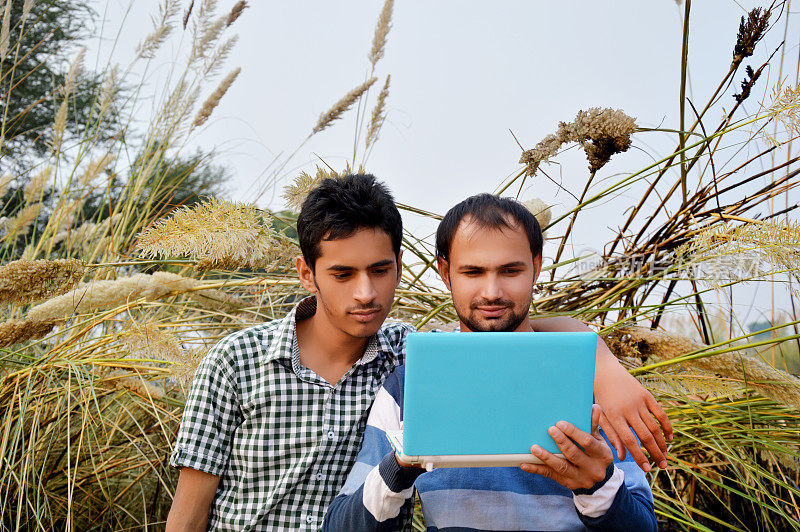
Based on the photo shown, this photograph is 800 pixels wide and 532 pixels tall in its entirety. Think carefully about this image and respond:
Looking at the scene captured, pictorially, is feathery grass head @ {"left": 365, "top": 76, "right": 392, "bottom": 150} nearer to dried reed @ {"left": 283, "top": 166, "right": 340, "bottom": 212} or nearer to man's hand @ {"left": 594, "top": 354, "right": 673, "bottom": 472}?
dried reed @ {"left": 283, "top": 166, "right": 340, "bottom": 212}

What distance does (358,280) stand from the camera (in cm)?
135

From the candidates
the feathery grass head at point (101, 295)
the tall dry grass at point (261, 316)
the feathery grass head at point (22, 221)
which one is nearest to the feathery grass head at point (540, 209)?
the tall dry grass at point (261, 316)

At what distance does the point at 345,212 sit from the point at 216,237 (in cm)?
37

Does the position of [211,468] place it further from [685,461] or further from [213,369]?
[685,461]

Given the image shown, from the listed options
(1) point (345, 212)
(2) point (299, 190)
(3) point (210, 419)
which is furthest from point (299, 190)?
(3) point (210, 419)

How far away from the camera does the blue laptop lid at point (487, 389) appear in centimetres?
94

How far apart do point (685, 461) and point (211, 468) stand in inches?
56.5

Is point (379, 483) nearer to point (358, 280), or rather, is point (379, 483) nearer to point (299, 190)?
point (358, 280)

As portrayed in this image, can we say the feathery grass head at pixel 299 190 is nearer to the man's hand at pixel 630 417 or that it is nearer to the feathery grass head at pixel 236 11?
the man's hand at pixel 630 417

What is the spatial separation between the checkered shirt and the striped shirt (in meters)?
0.14

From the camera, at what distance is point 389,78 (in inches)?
97.3

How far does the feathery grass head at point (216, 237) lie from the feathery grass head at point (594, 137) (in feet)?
2.37

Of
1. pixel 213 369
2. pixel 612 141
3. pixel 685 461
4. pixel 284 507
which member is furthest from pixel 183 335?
pixel 685 461

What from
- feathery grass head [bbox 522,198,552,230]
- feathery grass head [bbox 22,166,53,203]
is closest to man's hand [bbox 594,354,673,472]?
feathery grass head [bbox 522,198,552,230]
